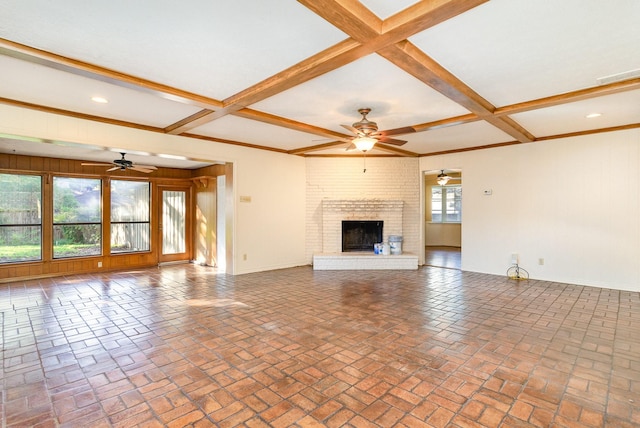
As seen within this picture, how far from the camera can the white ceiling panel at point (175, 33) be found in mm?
2035

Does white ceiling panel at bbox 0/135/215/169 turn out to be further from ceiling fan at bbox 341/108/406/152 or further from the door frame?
ceiling fan at bbox 341/108/406/152

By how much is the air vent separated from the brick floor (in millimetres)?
2563

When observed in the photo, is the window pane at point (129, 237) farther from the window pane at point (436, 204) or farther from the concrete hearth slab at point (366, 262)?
the window pane at point (436, 204)

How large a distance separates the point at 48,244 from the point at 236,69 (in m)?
5.97

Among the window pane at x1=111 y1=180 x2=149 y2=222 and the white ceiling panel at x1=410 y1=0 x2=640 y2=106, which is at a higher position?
the white ceiling panel at x1=410 y1=0 x2=640 y2=106

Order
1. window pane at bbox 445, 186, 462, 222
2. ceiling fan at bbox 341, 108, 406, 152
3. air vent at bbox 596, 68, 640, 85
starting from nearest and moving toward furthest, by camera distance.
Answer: air vent at bbox 596, 68, 640, 85, ceiling fan at bbox 341, 108, 406, 152, window pane at bbox 445, 186, 462, 222

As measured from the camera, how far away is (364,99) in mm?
3682

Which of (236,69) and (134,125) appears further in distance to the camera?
(134,125)

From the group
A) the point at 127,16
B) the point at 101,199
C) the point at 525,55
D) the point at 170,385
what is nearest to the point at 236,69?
the point at 127,16

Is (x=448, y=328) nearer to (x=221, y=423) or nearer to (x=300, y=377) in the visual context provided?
(x=300, y=377)

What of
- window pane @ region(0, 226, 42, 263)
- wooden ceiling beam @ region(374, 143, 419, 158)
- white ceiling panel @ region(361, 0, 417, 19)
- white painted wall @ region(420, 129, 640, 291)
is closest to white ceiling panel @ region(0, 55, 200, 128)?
white ceiling panel @ region(361, 0, 417, 19)

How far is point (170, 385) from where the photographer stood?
232 centimetres

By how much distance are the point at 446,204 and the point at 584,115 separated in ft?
22.4

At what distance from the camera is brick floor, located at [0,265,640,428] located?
2020mm
